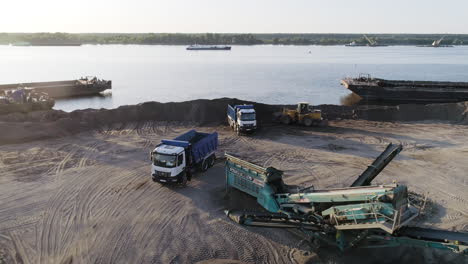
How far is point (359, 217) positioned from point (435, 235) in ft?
6.79

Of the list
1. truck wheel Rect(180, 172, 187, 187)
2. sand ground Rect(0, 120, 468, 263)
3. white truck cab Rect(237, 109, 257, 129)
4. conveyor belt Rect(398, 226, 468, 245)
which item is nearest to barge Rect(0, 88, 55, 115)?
sand ground Rect(0, 120, 468, 263)

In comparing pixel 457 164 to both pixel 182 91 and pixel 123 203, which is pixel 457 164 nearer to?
pixel 123 203

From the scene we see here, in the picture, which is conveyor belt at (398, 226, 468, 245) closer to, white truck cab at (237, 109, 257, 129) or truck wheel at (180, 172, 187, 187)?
truck wheel at (180, 172, 187, 187)

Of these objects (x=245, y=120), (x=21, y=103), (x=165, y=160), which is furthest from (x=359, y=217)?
(x=21, y=103)

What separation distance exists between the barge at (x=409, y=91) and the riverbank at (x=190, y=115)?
595 inches

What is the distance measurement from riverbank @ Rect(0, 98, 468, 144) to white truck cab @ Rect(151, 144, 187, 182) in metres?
14.4

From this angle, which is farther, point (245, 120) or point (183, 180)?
point (245, 120)

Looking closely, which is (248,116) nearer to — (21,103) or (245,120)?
(245,120)

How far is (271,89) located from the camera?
6291cm

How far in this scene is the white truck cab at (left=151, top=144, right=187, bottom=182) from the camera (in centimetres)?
1898

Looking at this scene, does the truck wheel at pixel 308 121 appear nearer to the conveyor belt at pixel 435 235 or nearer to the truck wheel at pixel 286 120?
the truck wheel at pixel 286 120

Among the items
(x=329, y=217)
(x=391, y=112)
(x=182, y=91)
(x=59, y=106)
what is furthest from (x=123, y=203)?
(x=182, y=91)

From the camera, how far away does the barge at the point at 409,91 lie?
164ft

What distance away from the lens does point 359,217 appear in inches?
447
